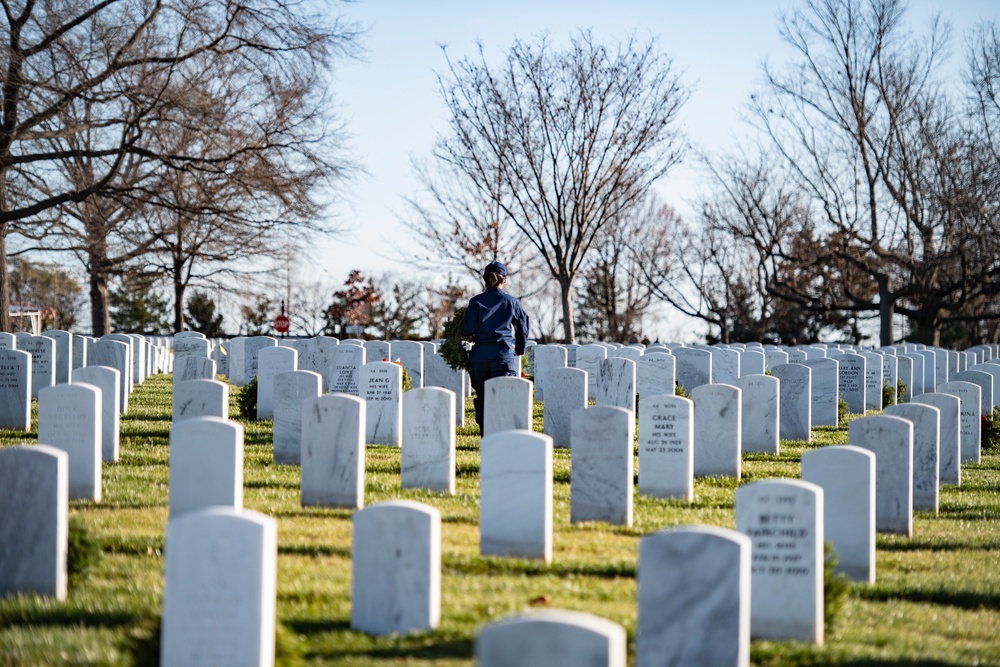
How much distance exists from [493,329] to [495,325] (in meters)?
0.05

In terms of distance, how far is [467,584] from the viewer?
7340 mm

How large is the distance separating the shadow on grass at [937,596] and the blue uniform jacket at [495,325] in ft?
18.9

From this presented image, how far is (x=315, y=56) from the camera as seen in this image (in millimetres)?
24094

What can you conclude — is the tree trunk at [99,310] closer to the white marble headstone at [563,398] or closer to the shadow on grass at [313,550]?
the white marble headstone at [563,398]

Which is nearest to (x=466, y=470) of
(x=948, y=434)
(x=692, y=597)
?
(x=948, y=434)

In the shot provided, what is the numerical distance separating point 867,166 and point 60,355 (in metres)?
27.8

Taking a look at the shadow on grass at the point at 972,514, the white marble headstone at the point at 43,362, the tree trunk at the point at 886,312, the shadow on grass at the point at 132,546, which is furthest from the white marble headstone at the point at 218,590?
the tree trunk at the point at 886,312

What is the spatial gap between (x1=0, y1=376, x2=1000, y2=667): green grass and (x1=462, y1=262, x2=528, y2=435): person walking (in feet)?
5.47

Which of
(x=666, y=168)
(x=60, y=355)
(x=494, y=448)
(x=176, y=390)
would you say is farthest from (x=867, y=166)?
(x=494, y=448)

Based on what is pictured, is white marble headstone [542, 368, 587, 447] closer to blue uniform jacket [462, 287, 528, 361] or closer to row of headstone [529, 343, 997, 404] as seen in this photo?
blue uniform jacket [462, 287, 528, 361]

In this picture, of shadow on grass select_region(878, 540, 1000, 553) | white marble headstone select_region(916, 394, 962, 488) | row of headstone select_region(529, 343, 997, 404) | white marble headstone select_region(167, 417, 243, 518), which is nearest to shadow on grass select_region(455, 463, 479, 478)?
white marble headstone select_region(167, 417, 243, 518)

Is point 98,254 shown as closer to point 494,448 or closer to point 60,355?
point 60,355

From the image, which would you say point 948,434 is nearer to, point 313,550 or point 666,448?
point 666,448

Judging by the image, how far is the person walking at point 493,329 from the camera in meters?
13.1
